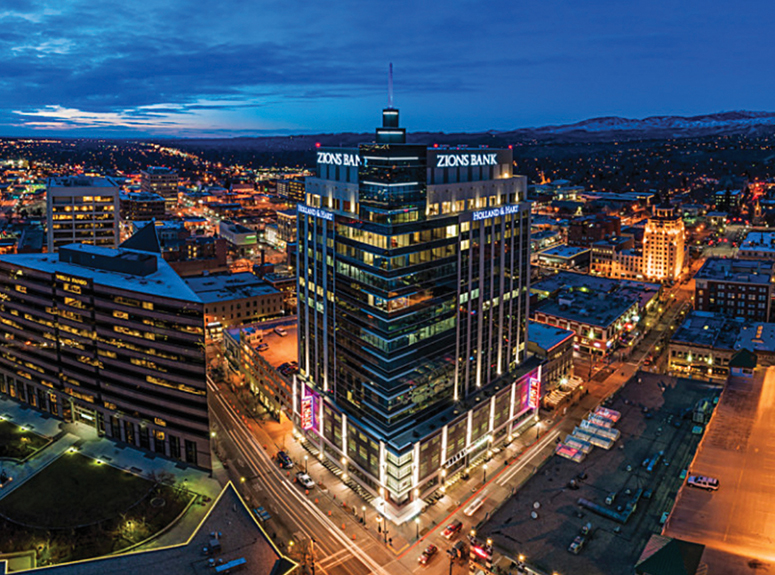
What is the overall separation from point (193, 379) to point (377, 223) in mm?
49532

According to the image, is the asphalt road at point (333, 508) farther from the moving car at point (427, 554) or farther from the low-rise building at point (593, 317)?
the low-rise building at point (593, 317)

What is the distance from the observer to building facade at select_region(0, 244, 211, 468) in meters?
114

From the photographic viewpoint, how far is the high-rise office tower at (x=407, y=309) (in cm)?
9694

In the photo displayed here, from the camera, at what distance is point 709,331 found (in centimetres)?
16950

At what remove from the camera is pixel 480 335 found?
11506 cm

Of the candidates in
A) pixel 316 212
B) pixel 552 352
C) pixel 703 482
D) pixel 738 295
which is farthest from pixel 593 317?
pixel 316 212

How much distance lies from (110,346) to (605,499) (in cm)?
9878

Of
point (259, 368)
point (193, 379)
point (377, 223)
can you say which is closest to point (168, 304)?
point (193, 379)

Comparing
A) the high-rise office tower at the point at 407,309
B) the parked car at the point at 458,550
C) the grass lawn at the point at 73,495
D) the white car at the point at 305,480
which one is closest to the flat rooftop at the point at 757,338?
the high-rise office tower at the point at 407,309

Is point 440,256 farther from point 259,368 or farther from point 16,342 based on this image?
point 16,342

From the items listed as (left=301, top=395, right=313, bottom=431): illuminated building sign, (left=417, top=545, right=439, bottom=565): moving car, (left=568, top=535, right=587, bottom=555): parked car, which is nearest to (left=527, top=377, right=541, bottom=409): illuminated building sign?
(left=417, top=545, right=439, bottom=565): moving car

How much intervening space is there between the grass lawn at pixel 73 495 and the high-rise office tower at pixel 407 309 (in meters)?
34.7

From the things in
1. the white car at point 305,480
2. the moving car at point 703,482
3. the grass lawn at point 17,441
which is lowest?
the white car at point 305,480

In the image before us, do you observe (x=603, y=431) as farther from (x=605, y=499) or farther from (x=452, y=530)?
(x=452, y=530)
